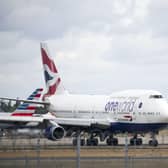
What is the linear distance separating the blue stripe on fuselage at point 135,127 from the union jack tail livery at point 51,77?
37.4ft

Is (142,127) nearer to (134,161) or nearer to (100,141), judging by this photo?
(100,141)

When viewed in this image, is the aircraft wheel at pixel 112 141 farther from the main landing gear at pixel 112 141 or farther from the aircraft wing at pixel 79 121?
the aircraft wing at pixel 79 121

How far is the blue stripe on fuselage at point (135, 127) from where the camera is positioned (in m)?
57.1

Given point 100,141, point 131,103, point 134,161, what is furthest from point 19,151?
point 100,141

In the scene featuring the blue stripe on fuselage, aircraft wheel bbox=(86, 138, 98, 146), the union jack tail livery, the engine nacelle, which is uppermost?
the union jack tail livery

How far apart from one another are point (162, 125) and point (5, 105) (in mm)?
97144

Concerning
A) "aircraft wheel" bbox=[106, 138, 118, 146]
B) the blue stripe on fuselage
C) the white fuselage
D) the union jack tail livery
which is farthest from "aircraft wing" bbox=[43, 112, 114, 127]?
the union jack tail livery

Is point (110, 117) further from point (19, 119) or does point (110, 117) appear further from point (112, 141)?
point (19, 119)

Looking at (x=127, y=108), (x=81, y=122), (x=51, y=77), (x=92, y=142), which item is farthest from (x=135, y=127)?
(x=51, y=77)

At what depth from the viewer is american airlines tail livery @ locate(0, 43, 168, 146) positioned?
57125 millimetres

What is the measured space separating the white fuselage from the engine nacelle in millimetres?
4033

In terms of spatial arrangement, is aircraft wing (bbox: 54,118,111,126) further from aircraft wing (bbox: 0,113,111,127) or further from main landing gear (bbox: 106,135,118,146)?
main landing gear (bbox: 106,135,118,146)

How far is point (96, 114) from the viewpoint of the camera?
6119 cm

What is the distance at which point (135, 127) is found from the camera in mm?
57875
